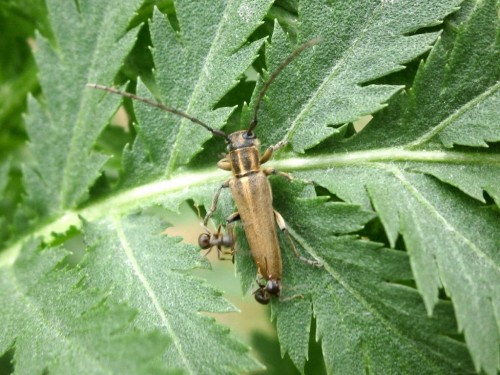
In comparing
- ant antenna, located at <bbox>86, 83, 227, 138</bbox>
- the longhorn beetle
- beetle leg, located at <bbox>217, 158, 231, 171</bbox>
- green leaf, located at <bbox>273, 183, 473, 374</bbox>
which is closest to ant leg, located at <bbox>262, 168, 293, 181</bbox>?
the longhorn beetle

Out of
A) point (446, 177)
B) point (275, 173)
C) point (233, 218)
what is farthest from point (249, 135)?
point (446, 177)

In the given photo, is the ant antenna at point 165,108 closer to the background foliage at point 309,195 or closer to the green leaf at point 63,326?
the background foliage at point 309,195

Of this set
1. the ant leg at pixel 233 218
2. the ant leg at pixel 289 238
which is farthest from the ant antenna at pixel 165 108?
the ant leg at pixel 289 238

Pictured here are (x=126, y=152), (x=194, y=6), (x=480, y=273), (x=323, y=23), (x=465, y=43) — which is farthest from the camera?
(x=126, y=152)

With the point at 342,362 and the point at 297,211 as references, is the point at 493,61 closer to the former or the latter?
the point at 297,211

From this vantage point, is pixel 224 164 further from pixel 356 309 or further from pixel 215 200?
pixel 356 309

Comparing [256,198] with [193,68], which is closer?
[256,198]

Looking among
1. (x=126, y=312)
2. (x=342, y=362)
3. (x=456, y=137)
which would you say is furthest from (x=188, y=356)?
(x=456, y=137)
